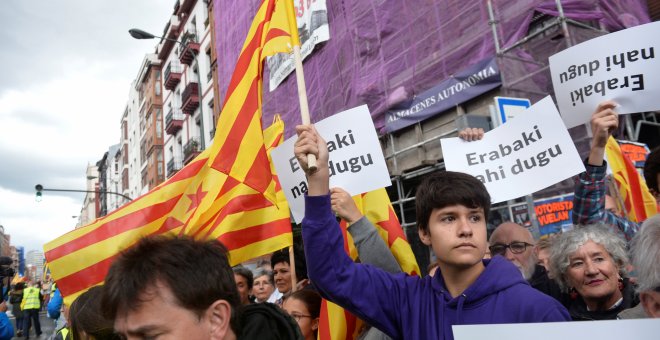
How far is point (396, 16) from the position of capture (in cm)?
1013

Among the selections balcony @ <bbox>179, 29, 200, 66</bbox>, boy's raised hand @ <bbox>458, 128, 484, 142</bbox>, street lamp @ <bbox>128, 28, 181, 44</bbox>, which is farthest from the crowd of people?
balcony @ <bbox>179, 29, 200, 66</bbox>

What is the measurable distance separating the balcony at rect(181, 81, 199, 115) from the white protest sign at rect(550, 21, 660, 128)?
24312 mm

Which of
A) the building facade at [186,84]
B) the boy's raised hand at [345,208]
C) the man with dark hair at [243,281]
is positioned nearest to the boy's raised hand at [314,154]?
the boy's raised hand at [345,208]

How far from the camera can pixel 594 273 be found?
2.45 metres

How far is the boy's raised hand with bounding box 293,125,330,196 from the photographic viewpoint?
205cm

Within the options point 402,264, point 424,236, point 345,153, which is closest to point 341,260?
point 424,236

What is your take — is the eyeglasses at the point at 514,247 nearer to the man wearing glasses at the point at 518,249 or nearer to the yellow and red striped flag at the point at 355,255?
the man wearing glasses at the point at 518,249

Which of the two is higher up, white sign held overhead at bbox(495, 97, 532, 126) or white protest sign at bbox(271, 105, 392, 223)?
white sign held overhead at bbox(495, 97, 532, 126)

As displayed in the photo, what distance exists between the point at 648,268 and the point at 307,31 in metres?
11.9

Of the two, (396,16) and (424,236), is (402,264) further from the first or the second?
(396,16)

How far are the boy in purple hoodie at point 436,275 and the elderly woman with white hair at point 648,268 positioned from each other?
1.17 feet

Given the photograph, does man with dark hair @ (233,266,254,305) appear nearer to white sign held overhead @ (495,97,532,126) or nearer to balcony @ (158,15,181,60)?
white sign held overhead @ (495,97,532,126)

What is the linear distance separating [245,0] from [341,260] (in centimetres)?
1546

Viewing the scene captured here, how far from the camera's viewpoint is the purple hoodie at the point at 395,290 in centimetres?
179
